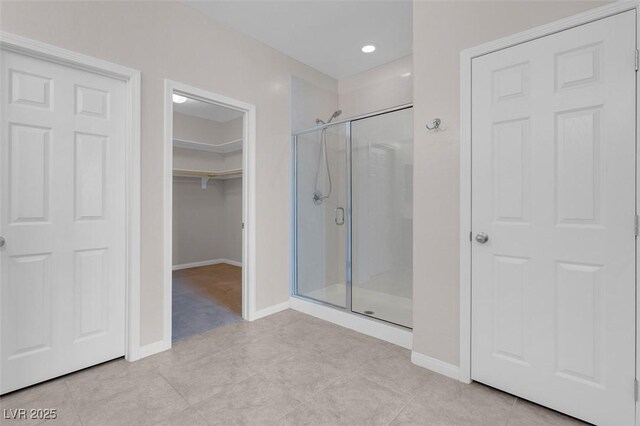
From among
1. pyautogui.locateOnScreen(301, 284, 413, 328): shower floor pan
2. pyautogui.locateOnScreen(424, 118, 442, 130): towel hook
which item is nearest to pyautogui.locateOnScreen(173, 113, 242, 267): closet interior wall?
pyautogui.locateOnScreen(301, 284, 413, 328): shower floor pan

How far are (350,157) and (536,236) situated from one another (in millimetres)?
1853

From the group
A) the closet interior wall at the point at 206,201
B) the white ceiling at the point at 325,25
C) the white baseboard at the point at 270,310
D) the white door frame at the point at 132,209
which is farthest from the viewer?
the closet interior wall at the point at 206,201

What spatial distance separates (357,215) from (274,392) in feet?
6.04

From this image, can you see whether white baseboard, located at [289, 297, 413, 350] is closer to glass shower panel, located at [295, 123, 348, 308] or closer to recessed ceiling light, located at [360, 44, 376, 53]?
glass shower panel, located at [295, 123, 348, 308]

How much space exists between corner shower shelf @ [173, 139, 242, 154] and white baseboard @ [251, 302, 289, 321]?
293cm

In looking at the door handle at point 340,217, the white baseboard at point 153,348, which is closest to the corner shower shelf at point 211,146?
the door handle at point 340,217

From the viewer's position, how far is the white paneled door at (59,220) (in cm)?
193

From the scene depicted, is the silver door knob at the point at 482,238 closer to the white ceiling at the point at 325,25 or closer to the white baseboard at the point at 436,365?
the white baseboard at the point at 436,365

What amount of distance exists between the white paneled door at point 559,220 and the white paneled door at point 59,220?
258 cm

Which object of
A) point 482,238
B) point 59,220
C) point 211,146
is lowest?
point 482,238

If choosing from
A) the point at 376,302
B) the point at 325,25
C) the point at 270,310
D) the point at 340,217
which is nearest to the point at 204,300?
the point at 270,310

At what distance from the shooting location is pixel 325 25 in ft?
9.85

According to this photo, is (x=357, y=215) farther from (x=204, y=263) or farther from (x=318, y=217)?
(x=204, y=263)

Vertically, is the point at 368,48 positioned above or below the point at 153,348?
above
